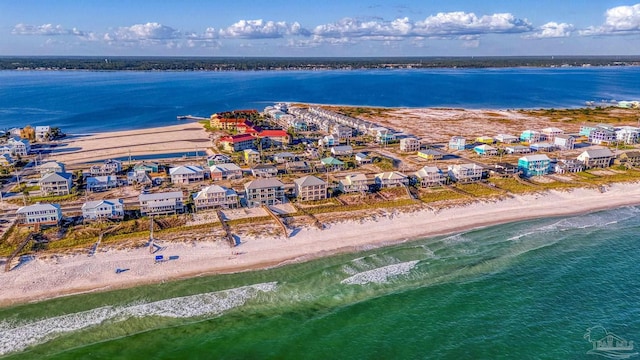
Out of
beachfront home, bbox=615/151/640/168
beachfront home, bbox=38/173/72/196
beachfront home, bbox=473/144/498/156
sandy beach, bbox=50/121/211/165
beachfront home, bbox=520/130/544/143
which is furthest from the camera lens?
beachfront home, bbox=520/130/544/143

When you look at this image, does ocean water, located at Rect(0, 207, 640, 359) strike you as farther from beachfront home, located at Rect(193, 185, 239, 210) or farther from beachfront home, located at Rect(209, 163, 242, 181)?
beachfront home, located at Rect(209, 163, 242, 181)

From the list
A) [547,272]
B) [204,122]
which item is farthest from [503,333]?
[204,122]

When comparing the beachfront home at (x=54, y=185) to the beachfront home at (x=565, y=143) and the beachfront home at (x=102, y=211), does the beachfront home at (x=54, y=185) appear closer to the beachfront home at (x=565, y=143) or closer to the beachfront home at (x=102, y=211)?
the beachfront home at (x=102, y=211)

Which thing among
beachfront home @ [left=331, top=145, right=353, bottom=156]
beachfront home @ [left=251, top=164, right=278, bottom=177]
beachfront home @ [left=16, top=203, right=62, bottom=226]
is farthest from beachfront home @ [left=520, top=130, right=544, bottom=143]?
beachfront home @ [left=16, top=203, right=62, bottom=226]

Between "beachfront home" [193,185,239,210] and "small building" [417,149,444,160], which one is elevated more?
"small building" [417,149,444,160]

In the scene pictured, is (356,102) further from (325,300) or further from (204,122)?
(325,300)

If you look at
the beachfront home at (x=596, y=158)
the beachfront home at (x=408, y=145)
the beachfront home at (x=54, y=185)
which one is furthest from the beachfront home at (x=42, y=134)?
the beachfront home at (x=596, y=158)
